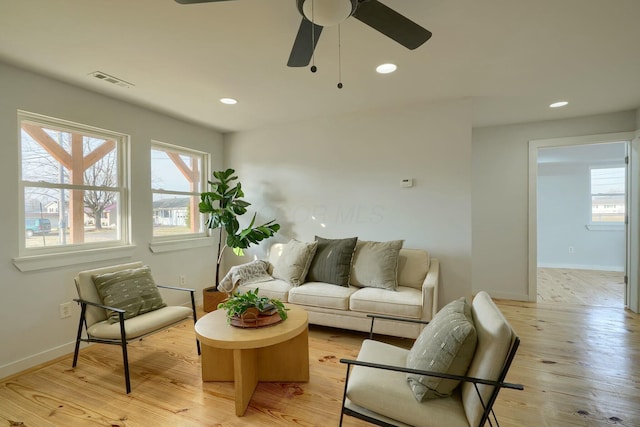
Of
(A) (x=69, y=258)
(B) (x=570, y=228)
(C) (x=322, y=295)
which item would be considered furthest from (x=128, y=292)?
(B) (x=570, y=228)

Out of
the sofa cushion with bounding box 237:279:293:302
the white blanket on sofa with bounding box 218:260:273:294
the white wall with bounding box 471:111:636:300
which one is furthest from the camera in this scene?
the white wall with bounding box 471:111:636:300

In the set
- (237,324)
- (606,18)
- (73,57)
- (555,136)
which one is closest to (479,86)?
(606,18)

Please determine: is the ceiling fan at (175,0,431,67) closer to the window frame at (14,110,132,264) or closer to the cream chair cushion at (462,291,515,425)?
the cream chair cushion at (462,291,515,425)

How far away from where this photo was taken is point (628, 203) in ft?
12.3

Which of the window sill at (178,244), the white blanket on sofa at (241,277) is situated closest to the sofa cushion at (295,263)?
the white blanket on sofa at (241,277)

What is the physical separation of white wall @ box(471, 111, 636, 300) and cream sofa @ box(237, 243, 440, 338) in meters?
1.58

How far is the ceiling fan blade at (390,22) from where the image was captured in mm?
1367

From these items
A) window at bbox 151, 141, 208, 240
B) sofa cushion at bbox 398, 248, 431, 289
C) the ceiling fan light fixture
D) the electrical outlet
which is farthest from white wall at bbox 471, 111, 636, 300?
the electrical outlet

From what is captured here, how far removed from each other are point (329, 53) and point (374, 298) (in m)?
2.10

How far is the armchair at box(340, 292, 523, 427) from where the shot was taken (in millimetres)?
1213

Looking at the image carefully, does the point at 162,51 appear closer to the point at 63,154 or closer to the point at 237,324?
the point at 63,154

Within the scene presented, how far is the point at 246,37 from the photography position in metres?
2.02

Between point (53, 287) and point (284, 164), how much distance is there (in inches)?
108

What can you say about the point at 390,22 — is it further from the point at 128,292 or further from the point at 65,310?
the point at 65,310
